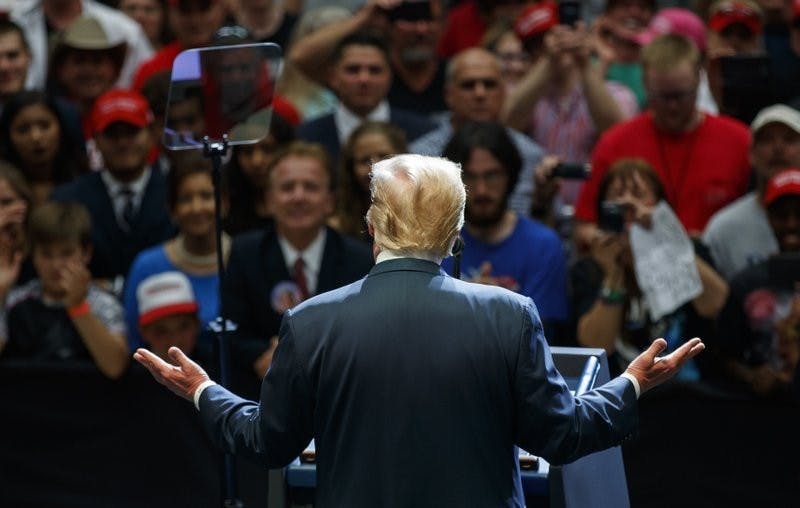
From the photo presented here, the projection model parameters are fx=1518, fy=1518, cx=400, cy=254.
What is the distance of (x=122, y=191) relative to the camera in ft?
20.9

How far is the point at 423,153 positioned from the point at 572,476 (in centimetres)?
299

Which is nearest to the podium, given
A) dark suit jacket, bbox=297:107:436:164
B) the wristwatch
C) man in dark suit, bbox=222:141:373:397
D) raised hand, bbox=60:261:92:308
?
the wristwatch

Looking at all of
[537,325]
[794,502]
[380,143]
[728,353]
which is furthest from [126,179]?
[537,325]

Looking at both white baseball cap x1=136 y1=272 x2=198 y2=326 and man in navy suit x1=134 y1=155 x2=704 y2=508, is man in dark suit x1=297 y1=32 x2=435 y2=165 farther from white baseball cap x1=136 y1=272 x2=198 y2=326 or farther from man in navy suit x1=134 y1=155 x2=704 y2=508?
man in navy suit x1=134 y1=155 x2=704 y2=508

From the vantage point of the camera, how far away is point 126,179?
21.0ft

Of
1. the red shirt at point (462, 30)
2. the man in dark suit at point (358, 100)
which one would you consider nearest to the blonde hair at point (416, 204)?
the man in dark suit at point (358, 100)

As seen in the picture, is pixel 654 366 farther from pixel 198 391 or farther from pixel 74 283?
pixel 74 283

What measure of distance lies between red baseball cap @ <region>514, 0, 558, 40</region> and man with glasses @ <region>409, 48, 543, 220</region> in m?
0.31

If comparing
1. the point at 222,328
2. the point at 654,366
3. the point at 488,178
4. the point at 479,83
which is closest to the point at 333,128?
the point at 479,83

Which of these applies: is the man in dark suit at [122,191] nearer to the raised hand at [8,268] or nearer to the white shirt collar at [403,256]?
the raised hand at [8,268]

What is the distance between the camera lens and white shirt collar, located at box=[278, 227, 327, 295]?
5.59 metres

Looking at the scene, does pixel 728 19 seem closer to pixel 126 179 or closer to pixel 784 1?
pixel 784 1

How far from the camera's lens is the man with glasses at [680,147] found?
20.3 ft

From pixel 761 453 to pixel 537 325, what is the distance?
2.17 m
